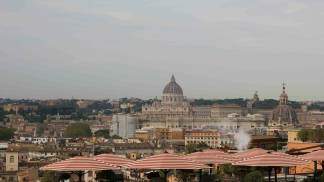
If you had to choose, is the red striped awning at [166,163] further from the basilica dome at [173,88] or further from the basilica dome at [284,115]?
the basilica dome at [173,88]

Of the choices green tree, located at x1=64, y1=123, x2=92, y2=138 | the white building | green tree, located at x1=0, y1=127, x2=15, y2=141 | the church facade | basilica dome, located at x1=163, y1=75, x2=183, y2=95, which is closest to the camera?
green tree, located at x1=0, y1=127, x2=15, y2=141

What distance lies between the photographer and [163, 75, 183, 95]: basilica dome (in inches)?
5463

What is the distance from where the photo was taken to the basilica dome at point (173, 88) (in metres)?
139

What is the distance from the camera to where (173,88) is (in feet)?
456

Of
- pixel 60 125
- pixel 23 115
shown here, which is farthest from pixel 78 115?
pixel 60 125

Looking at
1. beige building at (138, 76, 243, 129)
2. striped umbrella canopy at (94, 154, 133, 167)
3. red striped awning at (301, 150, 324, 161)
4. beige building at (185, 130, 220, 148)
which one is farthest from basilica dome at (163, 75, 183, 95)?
red striped awning at (301, 150, 324, 161)

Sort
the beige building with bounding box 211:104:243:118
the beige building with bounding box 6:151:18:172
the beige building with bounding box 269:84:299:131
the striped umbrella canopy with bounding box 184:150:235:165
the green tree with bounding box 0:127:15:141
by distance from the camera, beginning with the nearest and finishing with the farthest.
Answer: the striped umbrella canopy with bounding box 184:150:235:165 → the beige building with bounding box 6:151:18:172 → the green tree with bounding box 0:127:15:141 → the beige building with bounding box 269:84:299:131 → the beige building with bounding box 211:104:243:118

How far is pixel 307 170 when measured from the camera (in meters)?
25.0

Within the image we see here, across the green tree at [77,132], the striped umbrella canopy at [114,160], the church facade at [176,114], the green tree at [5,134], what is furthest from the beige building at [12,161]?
the church facade at [176,114]

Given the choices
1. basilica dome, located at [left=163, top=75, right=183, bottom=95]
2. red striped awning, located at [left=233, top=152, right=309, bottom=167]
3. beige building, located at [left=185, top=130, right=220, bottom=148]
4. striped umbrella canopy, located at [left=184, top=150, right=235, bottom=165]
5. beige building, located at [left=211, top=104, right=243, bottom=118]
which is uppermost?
basilica dome, located at [left=163, top=75, right=183, bottom=95]

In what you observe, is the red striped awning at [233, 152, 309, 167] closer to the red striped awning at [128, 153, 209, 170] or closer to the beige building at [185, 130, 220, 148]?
the red striped awning at [128, 153, 209, 170]

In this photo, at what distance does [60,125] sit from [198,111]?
38.3 meters

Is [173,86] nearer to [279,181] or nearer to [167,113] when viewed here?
[167,113]

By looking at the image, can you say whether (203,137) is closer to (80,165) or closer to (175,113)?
(175,113)
